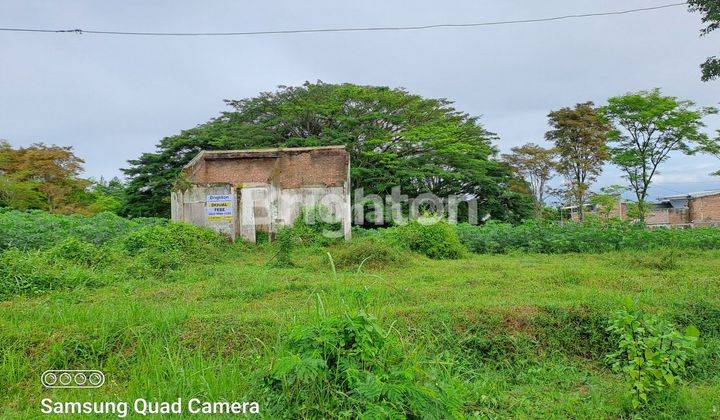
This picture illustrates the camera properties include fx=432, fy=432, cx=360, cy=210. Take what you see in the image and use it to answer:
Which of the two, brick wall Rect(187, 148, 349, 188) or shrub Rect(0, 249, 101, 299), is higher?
brick wall Rect(187, 148, 349, 188)

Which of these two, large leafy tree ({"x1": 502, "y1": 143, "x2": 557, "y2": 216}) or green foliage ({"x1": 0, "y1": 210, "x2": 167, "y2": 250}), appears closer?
green foliage ({"x1": 0, "y1": 210, "x2": 167, "y2": 250})

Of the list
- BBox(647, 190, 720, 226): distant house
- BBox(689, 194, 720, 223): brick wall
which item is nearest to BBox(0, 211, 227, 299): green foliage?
BBox(647, 190, 720, 226): distant house

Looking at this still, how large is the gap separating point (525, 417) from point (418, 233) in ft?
27.0

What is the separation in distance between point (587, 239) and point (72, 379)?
38.9 ft

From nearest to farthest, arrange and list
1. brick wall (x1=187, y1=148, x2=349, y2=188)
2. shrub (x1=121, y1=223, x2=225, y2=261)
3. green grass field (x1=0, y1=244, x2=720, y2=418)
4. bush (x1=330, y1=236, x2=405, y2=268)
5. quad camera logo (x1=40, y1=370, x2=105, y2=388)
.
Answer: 1. green grass field (x1=0, y1=244, x2=720, y2=418)
2. quad camera logo (x1=40, y1=370, x2=105, y2=388)
3. bush (x1=330, y1=236, x2=405, y2=268)
4. shrub (x1=121, y1=223, x2=225, y2=261)
5. brick wall (x1=187, y1=148, x2=349, y2=188)

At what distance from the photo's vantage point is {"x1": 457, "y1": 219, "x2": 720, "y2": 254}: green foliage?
36.8 ft

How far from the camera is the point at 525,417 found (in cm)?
317

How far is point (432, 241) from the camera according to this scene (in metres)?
11.1

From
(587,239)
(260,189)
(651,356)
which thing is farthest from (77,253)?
(587,239)

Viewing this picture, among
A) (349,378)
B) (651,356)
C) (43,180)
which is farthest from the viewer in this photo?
(43,180)

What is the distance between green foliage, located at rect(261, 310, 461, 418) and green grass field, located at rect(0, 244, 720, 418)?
4.0 inches

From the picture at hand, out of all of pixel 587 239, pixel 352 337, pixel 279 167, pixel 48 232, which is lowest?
pixel 352 337

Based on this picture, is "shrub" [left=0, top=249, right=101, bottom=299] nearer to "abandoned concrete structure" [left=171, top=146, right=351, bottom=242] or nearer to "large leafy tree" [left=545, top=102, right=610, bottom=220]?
"abandoned concrete structure" [left=171, top=146, right=351, bottom=242]

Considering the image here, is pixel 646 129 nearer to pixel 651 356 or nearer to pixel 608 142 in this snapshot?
pixel 608 142
